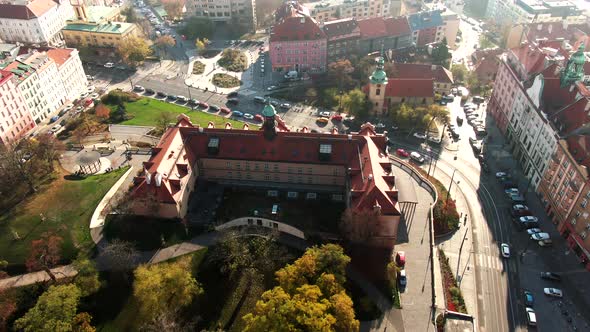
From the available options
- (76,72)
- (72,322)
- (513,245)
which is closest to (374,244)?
(513,245)

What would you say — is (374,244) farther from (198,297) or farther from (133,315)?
(133,315)

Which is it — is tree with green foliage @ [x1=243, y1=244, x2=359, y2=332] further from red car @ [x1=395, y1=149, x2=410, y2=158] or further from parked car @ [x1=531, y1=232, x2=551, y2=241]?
red car @ [x1=395, y1=149, x2=410, y2=158]

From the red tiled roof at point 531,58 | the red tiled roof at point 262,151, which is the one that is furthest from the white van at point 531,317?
the red tiled roof at point 531,58

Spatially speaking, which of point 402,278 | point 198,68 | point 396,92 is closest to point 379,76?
point 396,92

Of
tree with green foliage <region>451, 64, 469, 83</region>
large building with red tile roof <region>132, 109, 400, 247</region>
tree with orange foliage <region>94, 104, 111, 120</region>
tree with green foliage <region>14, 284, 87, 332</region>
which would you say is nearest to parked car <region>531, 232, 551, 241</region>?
large building with red tile roof <region>132, 109, 400, 247</region>

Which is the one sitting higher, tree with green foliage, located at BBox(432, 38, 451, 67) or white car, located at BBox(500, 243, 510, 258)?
tree with green foliage, located at BBox(432, 38, 451, 67)

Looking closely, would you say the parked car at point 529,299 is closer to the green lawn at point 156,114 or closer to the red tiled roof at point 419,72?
the red tiled roof at point 419,72
